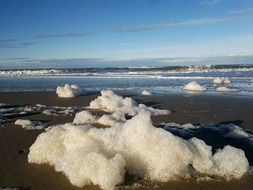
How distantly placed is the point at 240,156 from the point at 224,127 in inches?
153

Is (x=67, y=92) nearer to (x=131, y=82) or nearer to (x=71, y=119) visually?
(x=71, y=119)

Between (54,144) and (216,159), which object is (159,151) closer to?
(216,159)

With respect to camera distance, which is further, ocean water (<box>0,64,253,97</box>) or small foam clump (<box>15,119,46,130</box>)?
ocean water (<box>0,64,253,97</box>)

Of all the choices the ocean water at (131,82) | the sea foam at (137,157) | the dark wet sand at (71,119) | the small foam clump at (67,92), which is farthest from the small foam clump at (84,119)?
the ocean water at (131,82)

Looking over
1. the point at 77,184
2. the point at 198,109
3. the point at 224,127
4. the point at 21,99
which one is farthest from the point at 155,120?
the point at 21,99

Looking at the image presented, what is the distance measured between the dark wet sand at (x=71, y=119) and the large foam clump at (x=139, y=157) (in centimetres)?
21

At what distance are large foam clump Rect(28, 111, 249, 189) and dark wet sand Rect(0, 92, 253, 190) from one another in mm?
208

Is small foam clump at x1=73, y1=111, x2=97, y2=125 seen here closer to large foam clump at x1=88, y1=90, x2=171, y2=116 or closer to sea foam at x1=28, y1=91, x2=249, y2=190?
large foam clump at x1=88, y1=90, x2=171, y2=116

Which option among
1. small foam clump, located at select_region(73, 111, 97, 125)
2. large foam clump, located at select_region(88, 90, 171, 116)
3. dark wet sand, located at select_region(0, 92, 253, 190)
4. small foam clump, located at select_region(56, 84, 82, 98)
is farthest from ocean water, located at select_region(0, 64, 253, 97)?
small foam clump, located at select_region(73, 111, 97, 125)

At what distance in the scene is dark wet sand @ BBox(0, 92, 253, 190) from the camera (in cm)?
616

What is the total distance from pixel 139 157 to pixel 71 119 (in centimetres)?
609

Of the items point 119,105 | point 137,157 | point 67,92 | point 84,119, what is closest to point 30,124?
point 84,119

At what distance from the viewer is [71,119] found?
12.2 meters

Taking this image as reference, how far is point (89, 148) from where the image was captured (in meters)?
6.50
